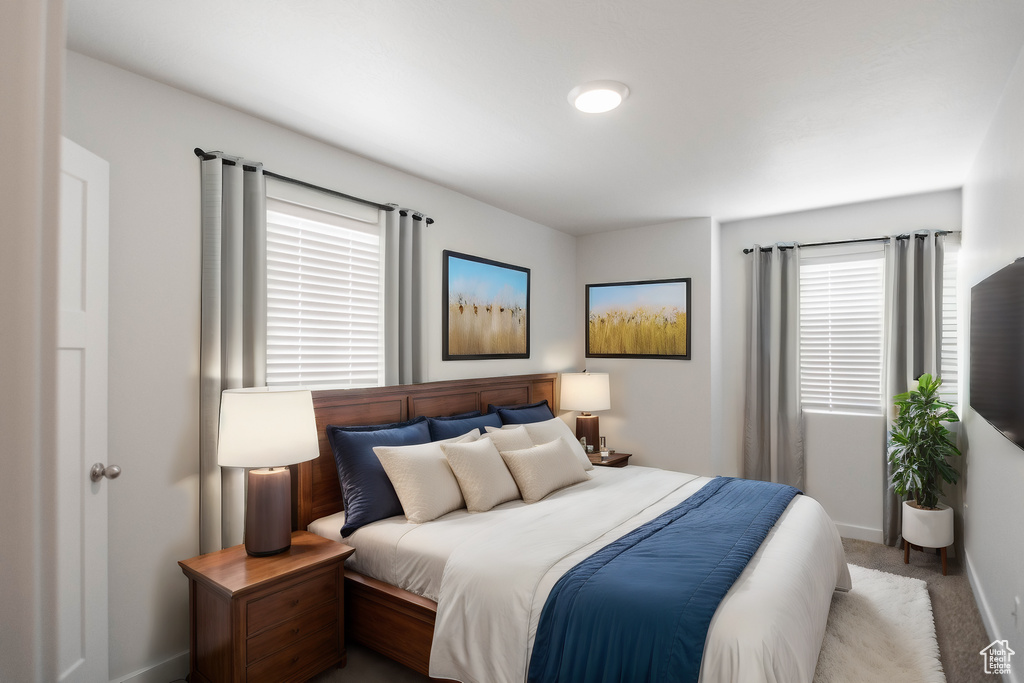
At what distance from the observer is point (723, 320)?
502cm

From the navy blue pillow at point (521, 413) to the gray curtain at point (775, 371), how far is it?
6.26ft

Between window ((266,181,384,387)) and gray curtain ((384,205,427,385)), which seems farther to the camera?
gray curtain ((384,205,427,385))

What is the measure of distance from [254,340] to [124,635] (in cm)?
136

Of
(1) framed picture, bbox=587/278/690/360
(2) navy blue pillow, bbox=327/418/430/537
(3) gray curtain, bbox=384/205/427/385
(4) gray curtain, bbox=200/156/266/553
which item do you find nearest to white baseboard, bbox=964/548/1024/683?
(1) framed picture, bbox=587/278/690/360

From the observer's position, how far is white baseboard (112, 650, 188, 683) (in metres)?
2.29

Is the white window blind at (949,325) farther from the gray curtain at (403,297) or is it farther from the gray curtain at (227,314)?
the gray curtain at (227,314)

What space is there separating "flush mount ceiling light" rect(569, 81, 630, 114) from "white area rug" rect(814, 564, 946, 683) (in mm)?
2802

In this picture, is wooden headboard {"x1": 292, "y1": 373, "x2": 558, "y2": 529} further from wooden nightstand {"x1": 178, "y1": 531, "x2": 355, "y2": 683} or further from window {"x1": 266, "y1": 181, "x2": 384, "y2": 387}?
wooden nightstand {"x1": 178, "y1": 531, "x2": 355, "y2": 683}

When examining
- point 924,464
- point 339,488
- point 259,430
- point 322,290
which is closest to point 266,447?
point 259,430

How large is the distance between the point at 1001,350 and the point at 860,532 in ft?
8.91

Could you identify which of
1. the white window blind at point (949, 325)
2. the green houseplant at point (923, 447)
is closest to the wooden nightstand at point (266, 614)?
the green houseplant at point (923, 447)

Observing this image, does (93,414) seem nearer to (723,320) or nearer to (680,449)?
(680,449)

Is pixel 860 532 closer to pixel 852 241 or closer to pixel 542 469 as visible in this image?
pixel 852 241

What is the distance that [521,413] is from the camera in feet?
13.7
